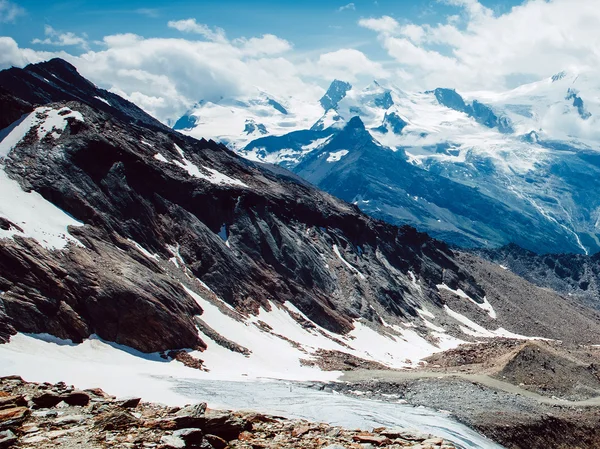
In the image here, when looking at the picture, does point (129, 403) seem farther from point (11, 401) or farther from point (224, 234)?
point (224, 234)

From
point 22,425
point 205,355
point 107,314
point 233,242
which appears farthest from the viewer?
point 233,242

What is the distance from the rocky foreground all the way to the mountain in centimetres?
2789

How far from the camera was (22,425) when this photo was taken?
20094mm

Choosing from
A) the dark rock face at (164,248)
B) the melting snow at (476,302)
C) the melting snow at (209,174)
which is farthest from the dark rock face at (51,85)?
the melting snow at (476,302)

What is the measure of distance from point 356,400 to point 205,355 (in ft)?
65.1

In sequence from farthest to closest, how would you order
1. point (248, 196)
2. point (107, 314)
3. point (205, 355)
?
point (248, 196) → point (205, 355) → point (107, 314)

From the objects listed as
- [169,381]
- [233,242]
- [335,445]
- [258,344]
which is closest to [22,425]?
[335,445]

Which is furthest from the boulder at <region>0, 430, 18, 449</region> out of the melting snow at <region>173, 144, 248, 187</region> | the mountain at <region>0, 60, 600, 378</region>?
the melting snow at <region>173, 144, 248, 187</region>

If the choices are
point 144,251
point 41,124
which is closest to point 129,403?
point 144,251

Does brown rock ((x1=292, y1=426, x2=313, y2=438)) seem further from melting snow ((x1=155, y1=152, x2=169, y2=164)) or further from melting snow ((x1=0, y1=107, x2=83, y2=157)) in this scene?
melting snow ((x1=155, y1=152, x2=169, y2=164))

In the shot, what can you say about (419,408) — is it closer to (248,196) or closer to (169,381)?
(169,381)

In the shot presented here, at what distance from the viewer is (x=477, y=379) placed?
6469cm

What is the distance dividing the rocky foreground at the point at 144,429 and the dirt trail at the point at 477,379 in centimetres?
3999

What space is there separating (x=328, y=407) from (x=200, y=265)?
48.6m
